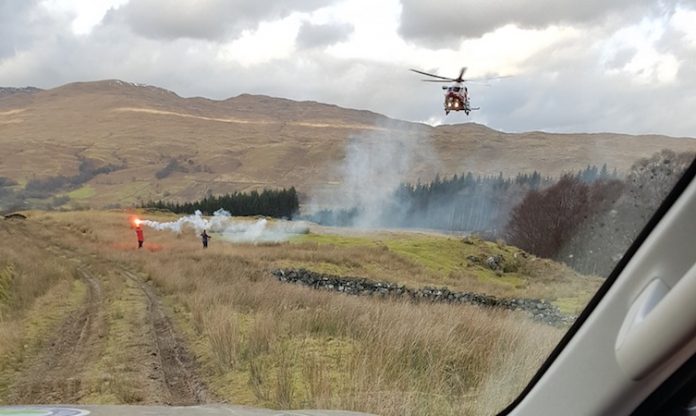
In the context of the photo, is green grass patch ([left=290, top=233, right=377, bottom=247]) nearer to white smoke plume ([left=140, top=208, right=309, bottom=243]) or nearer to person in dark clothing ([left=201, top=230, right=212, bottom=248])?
white smoke plume ([left=140, top=208, right=309, bottom=243])

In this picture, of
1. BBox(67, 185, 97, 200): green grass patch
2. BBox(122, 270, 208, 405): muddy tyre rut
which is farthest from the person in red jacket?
BBox(67, 185, 97, 200): green grass patch

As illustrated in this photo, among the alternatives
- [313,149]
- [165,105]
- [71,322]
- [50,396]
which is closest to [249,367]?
[50,396]

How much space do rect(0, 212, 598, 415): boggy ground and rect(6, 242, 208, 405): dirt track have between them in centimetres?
2

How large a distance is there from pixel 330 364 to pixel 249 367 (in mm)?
1058

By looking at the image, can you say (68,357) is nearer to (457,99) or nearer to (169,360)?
(169,360)

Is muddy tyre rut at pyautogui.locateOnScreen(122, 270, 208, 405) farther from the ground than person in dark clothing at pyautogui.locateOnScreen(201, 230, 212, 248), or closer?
closer

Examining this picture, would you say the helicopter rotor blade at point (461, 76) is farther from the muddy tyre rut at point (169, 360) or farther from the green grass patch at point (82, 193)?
the green grass patch at point (82, 193)

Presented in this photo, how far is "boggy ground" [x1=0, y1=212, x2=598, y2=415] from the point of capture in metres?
4.52

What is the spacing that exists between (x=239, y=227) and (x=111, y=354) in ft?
7.89

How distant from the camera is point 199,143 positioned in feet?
36.4

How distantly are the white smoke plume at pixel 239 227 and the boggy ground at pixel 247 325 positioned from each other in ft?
0.52

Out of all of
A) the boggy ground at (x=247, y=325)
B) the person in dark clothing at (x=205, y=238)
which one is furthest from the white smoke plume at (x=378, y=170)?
the person in dark clothing at (x=205, y=238)

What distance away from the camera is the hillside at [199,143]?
5.20m

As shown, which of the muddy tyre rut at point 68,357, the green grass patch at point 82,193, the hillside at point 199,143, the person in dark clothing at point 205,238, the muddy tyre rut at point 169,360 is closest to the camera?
the hillside at point 199,143
